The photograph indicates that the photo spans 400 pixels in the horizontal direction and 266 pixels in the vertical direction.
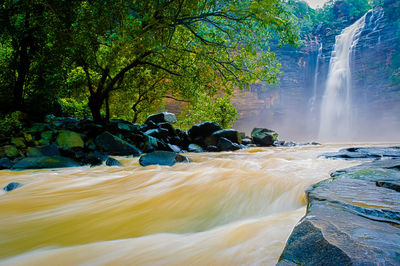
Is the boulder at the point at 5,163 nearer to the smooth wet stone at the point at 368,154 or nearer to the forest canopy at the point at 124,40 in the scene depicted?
the forest canopy at the point at 124,40

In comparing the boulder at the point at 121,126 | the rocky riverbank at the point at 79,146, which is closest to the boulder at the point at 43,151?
the rocky riverbank at the point at 79,146

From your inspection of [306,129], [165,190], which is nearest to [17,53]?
[165,190]

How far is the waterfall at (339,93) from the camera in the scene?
37.8m

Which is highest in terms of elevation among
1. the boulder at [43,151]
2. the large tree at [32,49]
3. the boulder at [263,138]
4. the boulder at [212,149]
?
the large tree at [32,49]

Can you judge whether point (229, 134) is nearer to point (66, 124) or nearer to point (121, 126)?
point (121, 126)

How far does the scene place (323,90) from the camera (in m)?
41.8

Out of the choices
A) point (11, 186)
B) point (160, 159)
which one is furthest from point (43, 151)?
point (160, 159)

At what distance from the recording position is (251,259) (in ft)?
3.30

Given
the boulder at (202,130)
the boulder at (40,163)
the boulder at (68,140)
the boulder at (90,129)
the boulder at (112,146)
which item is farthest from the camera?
the boulder at (202,130)

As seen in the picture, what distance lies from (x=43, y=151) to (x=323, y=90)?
48530mm

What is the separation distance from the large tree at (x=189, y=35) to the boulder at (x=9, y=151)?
3116 mm

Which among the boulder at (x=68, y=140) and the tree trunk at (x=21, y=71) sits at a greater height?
the tree trunk at (x=21, y=71)

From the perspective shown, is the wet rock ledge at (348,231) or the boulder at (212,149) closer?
the wet rock ledge at (348,231)

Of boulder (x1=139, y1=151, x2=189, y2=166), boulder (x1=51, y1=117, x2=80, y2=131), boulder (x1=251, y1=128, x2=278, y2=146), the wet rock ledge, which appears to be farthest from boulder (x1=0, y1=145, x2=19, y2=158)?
boulder (x1=251, y1=128, x2=278, y2=146)
